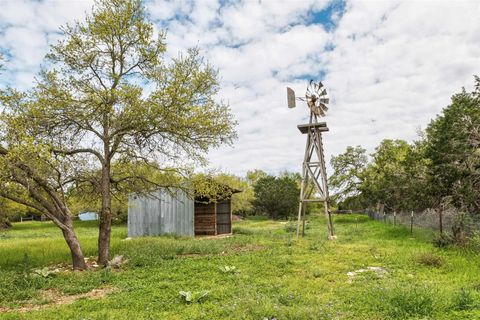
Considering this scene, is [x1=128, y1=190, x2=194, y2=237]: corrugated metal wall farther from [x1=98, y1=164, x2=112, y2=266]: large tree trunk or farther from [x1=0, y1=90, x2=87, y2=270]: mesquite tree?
[x1=0, y1=90, x2=87, y2=270]: mesquite tree

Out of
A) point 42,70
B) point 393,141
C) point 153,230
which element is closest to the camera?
point 42,70

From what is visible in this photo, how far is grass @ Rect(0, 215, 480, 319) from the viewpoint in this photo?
20.2 feet

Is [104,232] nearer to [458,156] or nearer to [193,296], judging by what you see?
[193,296]

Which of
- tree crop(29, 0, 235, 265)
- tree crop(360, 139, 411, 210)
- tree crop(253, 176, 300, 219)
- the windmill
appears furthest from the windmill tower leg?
tree crop(253, 176, 300, 219)

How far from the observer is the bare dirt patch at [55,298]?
723cm

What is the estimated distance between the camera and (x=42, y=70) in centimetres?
1203

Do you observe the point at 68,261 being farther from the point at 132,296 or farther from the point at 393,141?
the point at 393,141

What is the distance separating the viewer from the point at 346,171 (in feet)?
156

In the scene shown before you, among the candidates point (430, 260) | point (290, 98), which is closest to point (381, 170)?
point (290, 98)

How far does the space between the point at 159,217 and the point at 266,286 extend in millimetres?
16216

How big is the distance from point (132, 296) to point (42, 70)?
27.4ft

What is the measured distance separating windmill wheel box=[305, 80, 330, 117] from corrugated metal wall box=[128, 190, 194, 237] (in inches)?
376

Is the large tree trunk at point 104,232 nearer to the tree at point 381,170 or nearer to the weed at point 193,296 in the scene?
the weed at point 193,296

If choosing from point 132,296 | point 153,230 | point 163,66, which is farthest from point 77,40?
point 153,230
